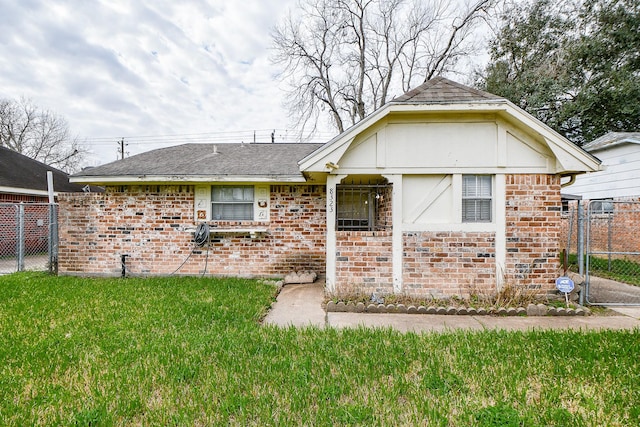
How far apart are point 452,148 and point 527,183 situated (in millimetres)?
1512

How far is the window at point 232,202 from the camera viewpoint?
25.5 ft

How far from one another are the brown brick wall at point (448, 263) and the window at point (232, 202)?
165 inches

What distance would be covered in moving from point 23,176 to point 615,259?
909 inches

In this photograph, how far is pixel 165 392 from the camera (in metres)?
2.68

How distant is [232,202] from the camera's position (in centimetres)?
776

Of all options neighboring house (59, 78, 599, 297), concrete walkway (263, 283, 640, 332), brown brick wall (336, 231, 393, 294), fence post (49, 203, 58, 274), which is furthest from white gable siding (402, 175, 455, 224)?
fence post (49, 203, 58, 274)

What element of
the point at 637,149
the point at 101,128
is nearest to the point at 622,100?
the point at 637,149

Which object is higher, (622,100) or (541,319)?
(622,100)

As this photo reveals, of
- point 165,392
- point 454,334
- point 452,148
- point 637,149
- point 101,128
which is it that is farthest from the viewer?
point 101,128

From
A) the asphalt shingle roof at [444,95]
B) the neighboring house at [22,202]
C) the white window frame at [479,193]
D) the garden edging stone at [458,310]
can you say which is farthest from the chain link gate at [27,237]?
the white window frame at [479,193]

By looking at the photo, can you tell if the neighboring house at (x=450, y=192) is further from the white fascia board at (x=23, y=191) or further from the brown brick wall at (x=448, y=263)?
the white fascia board at (x=23, y=191)

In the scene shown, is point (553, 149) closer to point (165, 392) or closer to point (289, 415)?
point (289, 415)

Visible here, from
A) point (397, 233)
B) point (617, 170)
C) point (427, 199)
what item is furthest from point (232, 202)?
point (617, 170)

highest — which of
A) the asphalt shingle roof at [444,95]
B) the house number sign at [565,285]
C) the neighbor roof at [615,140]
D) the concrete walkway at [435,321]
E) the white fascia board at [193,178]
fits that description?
the neighbor roof at [615,140]
